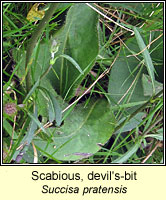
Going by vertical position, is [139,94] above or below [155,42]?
below

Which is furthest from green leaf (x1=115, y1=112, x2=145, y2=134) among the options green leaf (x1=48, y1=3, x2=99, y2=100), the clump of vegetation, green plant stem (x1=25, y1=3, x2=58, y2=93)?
green plant stem (x1=25, y1=3, x2=58, y2=93)

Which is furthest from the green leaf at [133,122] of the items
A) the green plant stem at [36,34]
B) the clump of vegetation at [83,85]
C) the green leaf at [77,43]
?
the green plant stem at [36,34]

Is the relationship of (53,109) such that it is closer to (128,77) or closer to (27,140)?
(27,140)

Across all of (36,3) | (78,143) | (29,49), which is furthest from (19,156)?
(36,3)

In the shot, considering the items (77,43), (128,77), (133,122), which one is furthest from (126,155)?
(77,43)

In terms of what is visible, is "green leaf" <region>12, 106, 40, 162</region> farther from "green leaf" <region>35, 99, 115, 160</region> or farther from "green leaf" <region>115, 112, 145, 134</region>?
"green leaf" <region>115, 112, 145, 134</region>

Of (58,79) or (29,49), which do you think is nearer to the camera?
(29,49)

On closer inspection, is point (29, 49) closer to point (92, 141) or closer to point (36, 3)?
point (36, 3)
